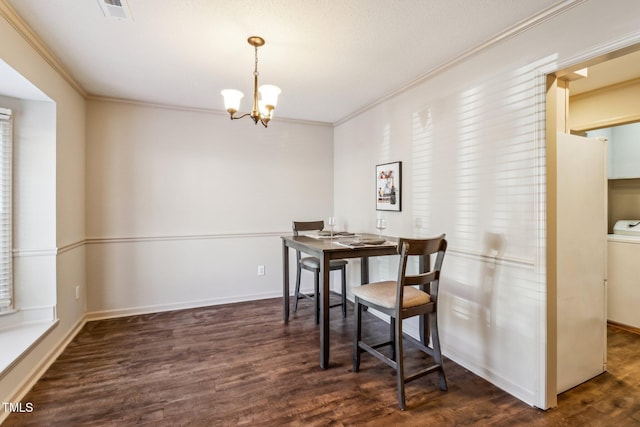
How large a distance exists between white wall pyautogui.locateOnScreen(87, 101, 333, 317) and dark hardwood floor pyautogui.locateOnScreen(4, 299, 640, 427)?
87 cm

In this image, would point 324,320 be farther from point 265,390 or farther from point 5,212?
point 5,212

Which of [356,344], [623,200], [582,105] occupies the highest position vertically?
[582,105]

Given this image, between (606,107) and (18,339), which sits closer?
(18,339)

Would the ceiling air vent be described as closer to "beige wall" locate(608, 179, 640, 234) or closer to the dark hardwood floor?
the dark hardwood floor

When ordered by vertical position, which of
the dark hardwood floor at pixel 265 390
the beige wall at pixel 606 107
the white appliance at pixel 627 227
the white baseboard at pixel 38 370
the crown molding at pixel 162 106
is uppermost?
the crown molding at pixel 162 106

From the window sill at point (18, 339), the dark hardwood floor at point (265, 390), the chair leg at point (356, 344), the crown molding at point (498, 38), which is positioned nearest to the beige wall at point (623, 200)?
the dark hardwood floor at point (265, 390)

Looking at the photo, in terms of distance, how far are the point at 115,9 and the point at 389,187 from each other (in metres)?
2.59

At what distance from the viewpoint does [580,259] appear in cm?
212

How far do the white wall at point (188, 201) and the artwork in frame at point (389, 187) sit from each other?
3.93 feet

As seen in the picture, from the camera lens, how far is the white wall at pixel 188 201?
3.44m

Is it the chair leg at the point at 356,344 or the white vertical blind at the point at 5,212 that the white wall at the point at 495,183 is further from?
the white vertical blind at the point at 5,212

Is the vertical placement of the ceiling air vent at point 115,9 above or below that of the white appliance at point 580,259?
above

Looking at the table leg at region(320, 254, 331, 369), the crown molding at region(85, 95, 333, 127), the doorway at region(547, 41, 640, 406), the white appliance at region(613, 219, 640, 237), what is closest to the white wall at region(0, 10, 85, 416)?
the crown molding at region(85, 95, 333, 127)

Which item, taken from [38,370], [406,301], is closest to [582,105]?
[406,301]
